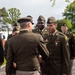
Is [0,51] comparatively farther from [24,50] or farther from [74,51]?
[74,51]

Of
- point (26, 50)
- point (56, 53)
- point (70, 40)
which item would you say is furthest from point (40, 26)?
point (26, 50)

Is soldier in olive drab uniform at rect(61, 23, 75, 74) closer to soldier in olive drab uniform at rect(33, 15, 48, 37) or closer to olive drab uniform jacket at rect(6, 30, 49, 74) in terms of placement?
soldier in olive drab uniform at rect(33, 15, 48, 37)

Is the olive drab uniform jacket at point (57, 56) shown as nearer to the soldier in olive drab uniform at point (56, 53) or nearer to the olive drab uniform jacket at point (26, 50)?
the soldier in olive drab uniform at point (56, 53)

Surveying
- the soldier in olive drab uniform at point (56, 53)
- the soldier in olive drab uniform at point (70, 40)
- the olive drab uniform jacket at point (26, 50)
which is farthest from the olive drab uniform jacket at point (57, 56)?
the soldier in olive drab uniform at point (70, 40)

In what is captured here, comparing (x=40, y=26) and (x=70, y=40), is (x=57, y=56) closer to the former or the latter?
(x=40, y=26)

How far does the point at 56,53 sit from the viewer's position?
7.90 meters

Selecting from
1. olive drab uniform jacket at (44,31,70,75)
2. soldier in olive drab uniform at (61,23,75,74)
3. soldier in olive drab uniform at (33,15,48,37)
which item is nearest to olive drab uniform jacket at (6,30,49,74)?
olive drab uniform jacket at (44,31,70,75)

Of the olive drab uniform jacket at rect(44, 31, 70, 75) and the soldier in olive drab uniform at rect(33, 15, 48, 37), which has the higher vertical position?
the soldier in olive drab uniform at rect(33, 15, 48, 37)

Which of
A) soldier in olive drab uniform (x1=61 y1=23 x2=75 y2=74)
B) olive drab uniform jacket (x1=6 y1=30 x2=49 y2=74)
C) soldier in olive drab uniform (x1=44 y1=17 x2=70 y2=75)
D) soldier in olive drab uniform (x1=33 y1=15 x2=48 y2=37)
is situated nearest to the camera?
olive drab uniform jacket (x1=6 y1=30 x2=49 y2=74)

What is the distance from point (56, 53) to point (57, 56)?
0.22 ft

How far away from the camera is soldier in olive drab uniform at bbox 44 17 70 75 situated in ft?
25.6

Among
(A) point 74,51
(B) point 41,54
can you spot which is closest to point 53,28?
(B) point 41,54

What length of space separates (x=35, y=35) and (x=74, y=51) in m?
4.39

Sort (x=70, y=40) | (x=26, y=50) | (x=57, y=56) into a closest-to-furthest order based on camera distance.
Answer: (x=26, y=50) < (x=57, y=56) < (x=70, y=40)
